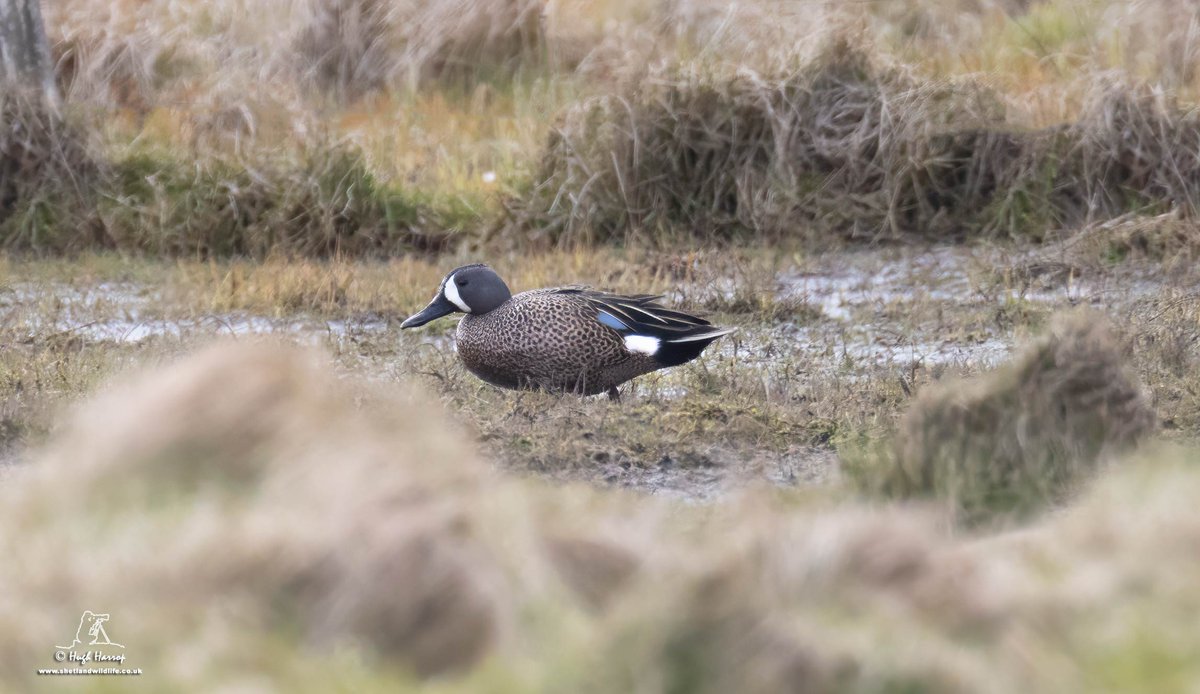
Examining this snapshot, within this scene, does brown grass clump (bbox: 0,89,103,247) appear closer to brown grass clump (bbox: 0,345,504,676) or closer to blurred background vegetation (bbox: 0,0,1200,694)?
blurred background vegetation (bbox: 0,0,1200,694)

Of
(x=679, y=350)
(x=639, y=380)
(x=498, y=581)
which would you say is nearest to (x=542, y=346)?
(x=679, y=350)

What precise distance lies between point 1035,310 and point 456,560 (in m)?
5.14

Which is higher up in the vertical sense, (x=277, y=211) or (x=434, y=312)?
(x=434, y=312)

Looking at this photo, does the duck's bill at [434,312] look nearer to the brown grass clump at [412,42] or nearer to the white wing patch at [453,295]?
the white wing patch at [453,295]

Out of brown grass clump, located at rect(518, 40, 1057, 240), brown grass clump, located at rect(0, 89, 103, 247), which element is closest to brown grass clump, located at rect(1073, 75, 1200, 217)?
brown grass clump, located at rect(518, 40, 1057, 240)

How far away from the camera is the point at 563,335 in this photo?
5.96 metres

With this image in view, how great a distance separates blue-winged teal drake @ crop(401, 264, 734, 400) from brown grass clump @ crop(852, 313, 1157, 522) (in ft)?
5.85

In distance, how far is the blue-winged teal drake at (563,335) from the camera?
596 cm

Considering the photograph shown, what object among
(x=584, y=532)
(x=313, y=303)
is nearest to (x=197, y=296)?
(x=313, y=303)

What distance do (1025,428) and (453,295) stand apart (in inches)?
103

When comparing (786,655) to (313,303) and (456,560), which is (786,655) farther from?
(313,303)

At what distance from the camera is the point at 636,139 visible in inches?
386

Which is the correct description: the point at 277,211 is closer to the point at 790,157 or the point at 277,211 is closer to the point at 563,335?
the point at 790,157

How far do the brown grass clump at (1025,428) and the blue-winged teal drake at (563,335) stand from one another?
178 centimetres
